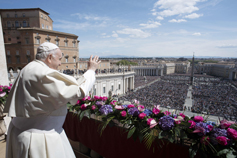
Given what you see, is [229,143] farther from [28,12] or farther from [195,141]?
[28,12]

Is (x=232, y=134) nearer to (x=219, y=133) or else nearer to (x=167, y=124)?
(x=219, y=133)

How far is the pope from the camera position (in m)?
1.50

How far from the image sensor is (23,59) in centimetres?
2783

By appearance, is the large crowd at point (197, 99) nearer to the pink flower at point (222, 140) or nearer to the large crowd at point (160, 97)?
the large crowd at point (160, 97)

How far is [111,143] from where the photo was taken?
11.4 feet

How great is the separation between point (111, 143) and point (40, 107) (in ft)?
7.99

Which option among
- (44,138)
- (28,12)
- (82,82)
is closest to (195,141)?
(82,82)

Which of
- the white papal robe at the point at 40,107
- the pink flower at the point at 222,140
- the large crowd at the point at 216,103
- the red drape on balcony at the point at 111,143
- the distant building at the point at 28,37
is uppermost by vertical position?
the distant building at the point at 28,37

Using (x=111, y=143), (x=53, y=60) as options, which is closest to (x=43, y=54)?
(x=53, y=60)

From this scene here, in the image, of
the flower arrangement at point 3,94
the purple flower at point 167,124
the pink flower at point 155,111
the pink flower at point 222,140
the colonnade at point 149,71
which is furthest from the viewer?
the colonnade at point 149,71

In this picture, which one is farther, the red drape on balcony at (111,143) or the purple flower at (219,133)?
the red drape on balcony at (111,143)

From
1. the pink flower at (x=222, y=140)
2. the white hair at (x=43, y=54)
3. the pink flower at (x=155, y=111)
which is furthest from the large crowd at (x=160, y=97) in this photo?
the white hair at (x=43, y=54)

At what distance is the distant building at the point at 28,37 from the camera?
27188mm

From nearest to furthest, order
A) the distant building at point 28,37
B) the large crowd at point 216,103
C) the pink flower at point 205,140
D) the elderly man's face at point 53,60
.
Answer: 1. the elderly man's face at point 53,60
2. the pink flower at point 205,140
3. the large crowd at point 216,103
4. the distant building at point 28,37
